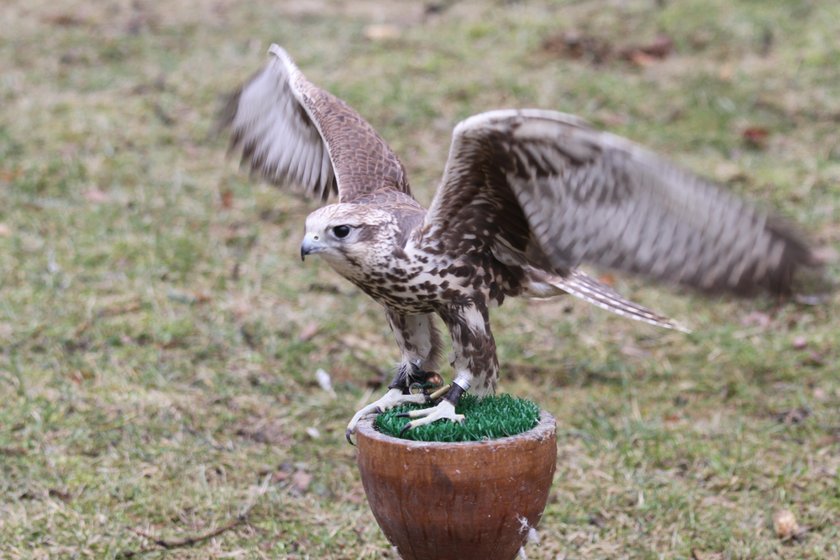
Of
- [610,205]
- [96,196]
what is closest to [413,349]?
[610,205]

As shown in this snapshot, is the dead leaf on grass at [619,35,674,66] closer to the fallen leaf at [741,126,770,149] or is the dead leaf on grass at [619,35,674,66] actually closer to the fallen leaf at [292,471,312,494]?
the fallen leaf at [741,126,770,149]

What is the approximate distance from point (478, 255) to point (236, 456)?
1.61 meters

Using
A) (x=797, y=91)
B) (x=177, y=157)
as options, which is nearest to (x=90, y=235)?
(x=177, y=157)

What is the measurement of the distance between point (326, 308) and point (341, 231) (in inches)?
96.5

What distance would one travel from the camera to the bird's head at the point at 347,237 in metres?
2.95

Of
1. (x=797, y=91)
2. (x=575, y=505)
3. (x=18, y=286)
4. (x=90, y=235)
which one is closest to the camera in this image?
(x=575, y=505)

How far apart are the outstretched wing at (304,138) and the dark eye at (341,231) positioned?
0.40 m

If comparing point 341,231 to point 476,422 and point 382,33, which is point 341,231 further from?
point 382,33

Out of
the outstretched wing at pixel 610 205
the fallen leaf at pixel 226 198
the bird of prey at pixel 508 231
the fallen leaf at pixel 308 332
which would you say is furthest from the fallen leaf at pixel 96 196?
the outstretched wing at pixel 610 205

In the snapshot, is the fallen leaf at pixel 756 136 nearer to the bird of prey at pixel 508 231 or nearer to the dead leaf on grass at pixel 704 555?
the dead leaf on grass at pixel 704 555

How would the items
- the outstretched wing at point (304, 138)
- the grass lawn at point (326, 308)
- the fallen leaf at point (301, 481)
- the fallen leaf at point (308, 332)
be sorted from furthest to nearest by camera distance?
the fallen leaf at point (308, 332) → the fallen leaf at point (301, 481) → the grass lawn at point (326, 308) → the outstretched wing at point (304, 138)

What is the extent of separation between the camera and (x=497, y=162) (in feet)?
9.57

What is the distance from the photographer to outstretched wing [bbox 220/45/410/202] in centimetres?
353

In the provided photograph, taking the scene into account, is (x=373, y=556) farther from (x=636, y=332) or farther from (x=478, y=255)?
(x=636, y=332)
